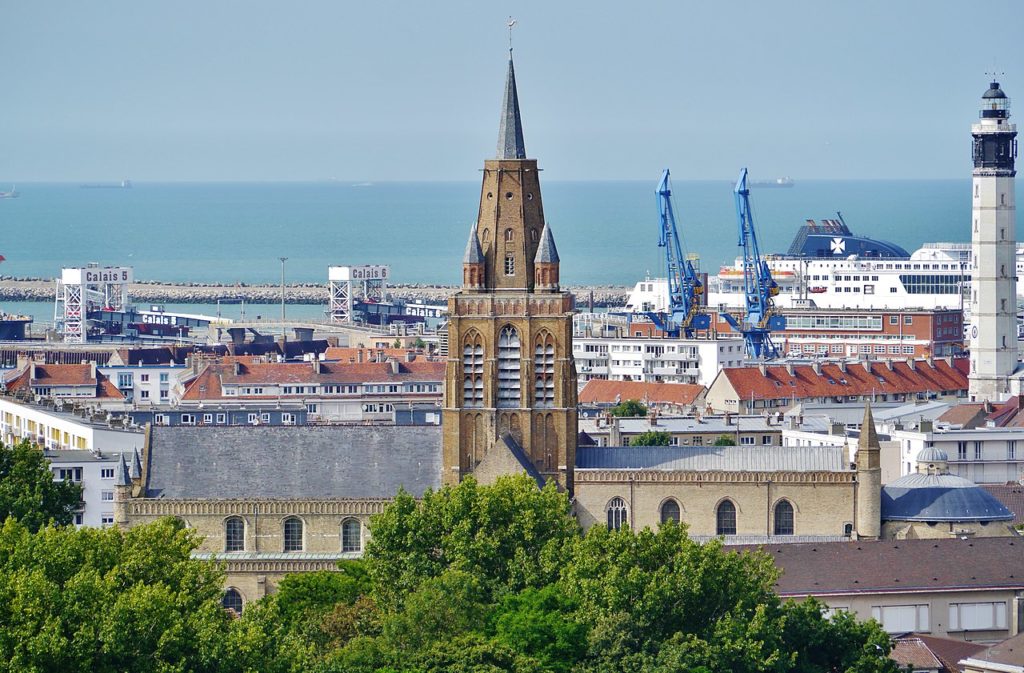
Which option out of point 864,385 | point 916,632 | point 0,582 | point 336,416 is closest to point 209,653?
point 0,582

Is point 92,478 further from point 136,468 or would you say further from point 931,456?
point 931,456

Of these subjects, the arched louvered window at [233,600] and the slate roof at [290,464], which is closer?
the arched louvered window at [233,600]

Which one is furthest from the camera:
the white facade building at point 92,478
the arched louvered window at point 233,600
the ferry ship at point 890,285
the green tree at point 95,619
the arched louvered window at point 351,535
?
the ferry ship at point 890,285

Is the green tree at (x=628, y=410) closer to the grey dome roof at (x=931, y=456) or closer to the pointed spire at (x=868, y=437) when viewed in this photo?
the grey dome roof at (x=931, y=456)

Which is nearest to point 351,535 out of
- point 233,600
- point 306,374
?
point 233,600

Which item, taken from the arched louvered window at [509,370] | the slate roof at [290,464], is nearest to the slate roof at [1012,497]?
the arched louvered window at [509,370]

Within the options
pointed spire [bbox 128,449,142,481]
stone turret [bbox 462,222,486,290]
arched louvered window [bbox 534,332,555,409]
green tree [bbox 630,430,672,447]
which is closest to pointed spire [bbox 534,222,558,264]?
stone turret [bbox 462,222,486,290]
